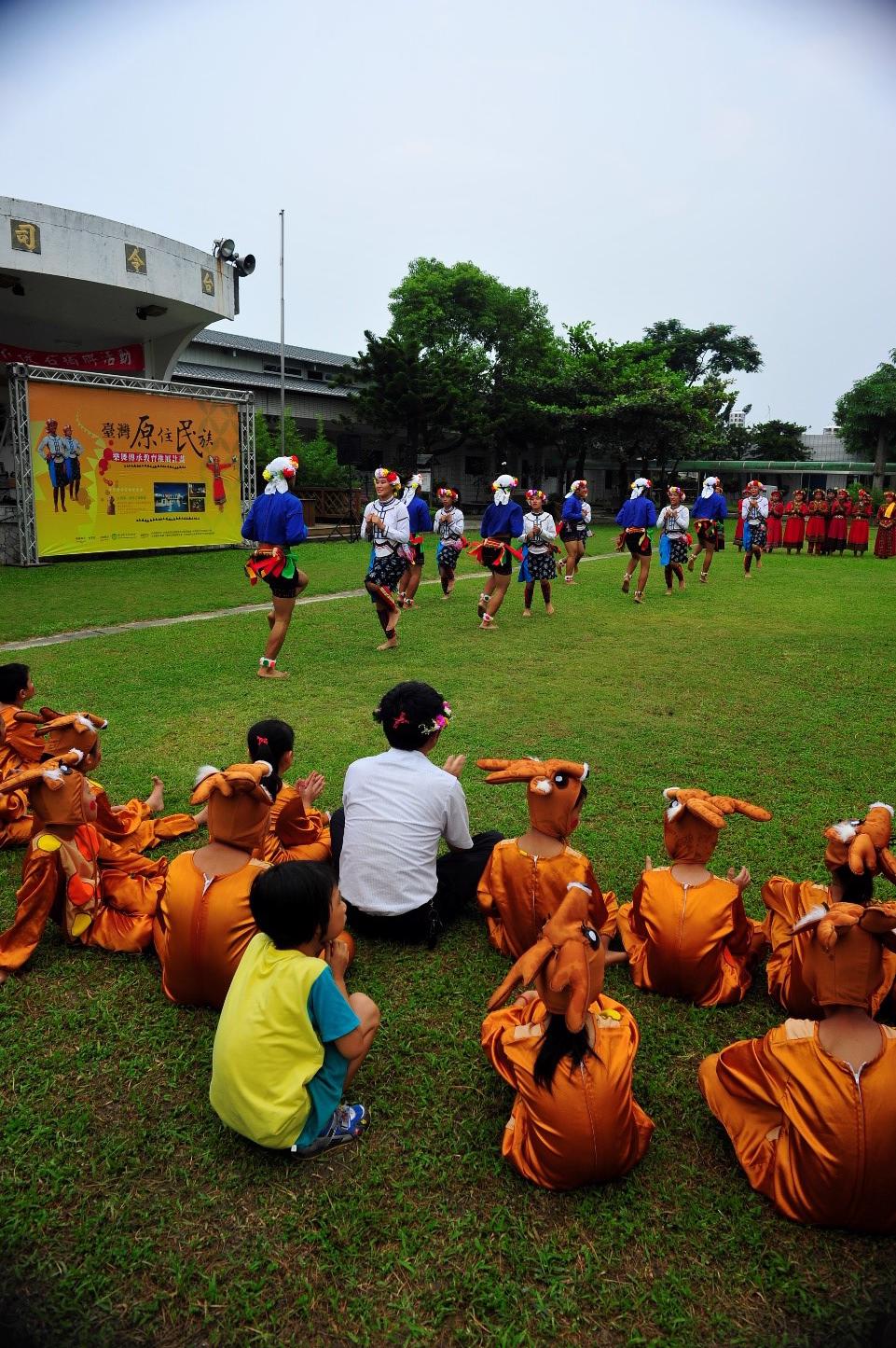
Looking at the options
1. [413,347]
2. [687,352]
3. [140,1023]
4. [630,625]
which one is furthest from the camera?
[687,352]

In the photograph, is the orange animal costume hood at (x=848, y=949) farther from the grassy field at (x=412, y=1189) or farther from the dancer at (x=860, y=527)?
Result: the dancer at (x=860, y=527)

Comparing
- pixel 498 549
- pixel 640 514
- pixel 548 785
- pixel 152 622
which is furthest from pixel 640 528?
pixel 548 785

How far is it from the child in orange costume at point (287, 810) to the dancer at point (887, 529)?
18576 mm

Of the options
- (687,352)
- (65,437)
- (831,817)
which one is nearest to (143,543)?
(65,437)

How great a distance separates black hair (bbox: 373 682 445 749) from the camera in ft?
9.91

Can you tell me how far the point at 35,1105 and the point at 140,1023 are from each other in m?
0.39

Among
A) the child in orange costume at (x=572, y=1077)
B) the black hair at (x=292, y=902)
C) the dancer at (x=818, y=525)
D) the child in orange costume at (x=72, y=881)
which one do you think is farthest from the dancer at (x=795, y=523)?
the black hair at (x=292, y=902)

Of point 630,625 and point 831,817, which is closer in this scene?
point 831,817

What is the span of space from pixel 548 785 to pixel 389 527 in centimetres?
582

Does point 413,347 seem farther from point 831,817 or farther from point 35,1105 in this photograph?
point 35,1105

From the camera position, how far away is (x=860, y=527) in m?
19.3

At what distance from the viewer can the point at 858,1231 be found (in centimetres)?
190

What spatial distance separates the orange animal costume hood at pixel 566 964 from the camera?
1.85 m

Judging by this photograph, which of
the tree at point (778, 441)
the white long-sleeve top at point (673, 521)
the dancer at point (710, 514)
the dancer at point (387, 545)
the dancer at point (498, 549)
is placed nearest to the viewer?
the dancer at point (387, 545)
